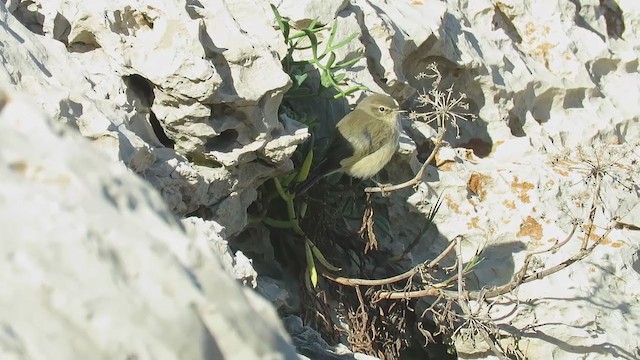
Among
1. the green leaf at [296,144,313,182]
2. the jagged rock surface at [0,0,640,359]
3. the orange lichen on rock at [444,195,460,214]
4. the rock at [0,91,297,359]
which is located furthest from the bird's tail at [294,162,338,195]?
the rock at [0,91,297,359]

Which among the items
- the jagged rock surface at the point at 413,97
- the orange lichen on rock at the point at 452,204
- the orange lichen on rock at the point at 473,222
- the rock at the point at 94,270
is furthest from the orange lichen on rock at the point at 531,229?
the rock at the point at 94,270

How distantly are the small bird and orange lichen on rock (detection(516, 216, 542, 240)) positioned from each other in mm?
806

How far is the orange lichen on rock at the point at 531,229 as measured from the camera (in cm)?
514

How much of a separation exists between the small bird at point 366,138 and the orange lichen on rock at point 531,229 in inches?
31.7

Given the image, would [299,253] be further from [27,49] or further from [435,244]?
[27,49]

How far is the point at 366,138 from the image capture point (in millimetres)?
5289

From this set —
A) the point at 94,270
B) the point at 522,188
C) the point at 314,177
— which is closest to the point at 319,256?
the point at 314,177

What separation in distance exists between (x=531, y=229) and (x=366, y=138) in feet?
3.35

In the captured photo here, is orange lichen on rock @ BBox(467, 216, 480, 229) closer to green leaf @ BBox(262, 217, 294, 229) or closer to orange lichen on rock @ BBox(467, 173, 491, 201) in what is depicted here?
orange lichen on rock @ BBox(467, 173, 491, 201)

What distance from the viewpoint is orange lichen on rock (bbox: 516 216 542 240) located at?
16.9 ft

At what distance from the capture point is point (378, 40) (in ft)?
17.4

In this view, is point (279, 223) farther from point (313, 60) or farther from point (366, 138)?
point (366, 138)

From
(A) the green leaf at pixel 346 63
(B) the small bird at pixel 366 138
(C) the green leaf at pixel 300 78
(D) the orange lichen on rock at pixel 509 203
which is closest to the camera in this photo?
(C) the green leaf at pixel 300 78

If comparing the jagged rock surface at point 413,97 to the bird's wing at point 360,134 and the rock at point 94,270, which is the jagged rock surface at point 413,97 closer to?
the bird's wing at point 360,134
